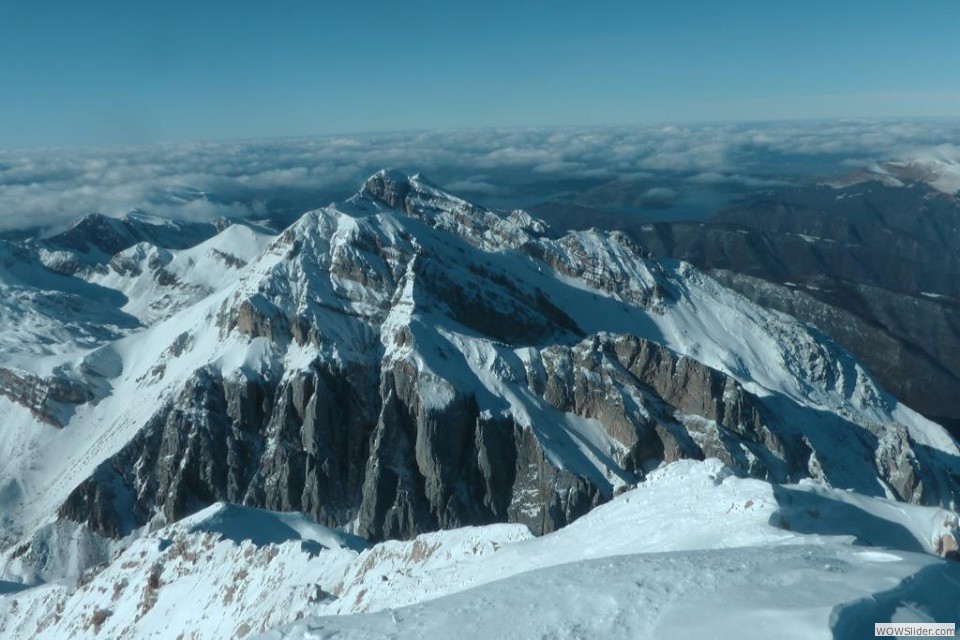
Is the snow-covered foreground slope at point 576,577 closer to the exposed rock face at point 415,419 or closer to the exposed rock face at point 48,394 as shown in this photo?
the exposed rock face at point 415,419

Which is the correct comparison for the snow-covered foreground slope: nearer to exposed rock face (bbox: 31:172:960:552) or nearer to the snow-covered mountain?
the snow-covered mountain

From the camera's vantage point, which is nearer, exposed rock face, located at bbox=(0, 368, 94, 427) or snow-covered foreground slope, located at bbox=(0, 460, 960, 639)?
snow-covered foreground slope, located at bbox=(0, 460, 960, 639)


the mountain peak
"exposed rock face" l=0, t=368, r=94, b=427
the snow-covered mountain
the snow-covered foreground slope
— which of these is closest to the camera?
the snow-covered foreground slope

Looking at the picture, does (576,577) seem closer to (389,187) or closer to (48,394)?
(48,394)

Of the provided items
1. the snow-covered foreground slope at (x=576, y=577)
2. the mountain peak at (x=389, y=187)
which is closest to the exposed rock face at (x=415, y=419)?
the snow-covered foreground slope at (x=576, y=577)

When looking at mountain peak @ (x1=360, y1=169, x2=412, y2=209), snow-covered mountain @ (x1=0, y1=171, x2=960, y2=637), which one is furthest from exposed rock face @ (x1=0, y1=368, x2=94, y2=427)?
mountain peak @ (x1=360, y1=169, x2=412, y2=209)

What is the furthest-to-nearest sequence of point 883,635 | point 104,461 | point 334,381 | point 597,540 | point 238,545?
point 334,381, point 104,461, point 238,545, point 597,540, point 883,635

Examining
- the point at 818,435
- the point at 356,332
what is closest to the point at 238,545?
the point at 356,332

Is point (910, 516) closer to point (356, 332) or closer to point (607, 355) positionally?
point (607, 355)
